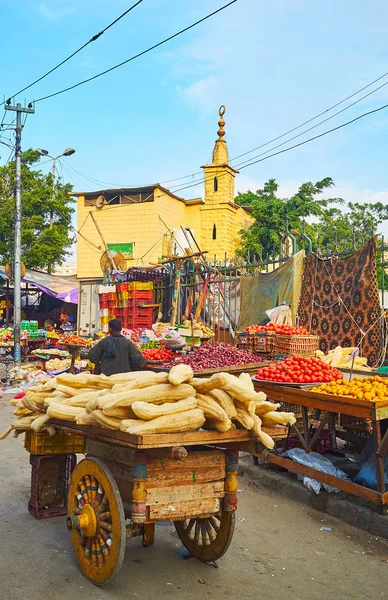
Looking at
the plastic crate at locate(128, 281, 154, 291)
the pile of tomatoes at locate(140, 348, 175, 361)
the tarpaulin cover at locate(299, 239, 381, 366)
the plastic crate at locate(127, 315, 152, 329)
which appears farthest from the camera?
the plastic crate at locate(128, 281, 154, 291)

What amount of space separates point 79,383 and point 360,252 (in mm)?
6267

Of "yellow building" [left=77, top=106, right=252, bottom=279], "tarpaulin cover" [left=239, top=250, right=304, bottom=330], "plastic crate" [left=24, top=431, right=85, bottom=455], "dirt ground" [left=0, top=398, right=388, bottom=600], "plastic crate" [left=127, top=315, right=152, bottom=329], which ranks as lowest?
"dirt ground" [left=0, top=398, right=388, bottom=600]

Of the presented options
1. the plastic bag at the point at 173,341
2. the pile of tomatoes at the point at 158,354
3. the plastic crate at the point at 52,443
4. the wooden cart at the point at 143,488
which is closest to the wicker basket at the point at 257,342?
the plastic bag at the point at 173,341

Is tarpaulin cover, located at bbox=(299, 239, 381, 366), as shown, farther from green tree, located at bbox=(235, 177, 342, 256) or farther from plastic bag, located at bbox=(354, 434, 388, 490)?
green tree, located at bbox=(235, 177, 342, 256)

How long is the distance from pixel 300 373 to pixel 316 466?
3.56 ft

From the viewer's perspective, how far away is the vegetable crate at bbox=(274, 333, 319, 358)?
8.52m

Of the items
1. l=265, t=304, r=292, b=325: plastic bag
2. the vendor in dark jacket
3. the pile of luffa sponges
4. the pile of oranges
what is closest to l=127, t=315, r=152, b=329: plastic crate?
l=265, t=304, r=292, b=325: plastic bag

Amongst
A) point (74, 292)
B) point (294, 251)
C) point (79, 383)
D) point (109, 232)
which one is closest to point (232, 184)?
point (109, 232)

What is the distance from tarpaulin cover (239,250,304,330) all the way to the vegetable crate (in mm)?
1986

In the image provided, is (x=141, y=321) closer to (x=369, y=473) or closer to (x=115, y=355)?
(x=115, y=355)

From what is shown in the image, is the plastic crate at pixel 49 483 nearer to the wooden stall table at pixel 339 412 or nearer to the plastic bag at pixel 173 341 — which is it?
the wooden stall table at pixel 339 412

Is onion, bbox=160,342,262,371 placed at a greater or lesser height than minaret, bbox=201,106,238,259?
lesser

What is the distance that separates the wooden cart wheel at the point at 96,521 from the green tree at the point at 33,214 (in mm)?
26175

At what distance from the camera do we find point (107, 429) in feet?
11.7
